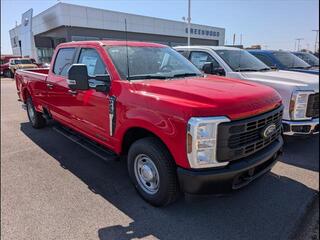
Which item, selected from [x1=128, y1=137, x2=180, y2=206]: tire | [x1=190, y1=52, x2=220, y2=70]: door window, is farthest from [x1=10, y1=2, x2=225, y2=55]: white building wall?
[x1=128, y1=137, x2=180, y2=206]: tire

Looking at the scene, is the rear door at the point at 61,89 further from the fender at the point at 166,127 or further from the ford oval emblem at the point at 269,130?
the ford oval emblem at the point at 269,130

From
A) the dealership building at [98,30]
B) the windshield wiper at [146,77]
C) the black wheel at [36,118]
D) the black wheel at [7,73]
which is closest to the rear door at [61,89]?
the windshield wiper at [146,77]

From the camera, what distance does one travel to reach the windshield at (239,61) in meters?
5.93

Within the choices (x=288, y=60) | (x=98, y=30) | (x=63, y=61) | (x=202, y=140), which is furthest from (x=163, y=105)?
(x=98, y=30)

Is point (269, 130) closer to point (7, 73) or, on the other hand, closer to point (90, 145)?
point (90, 145)

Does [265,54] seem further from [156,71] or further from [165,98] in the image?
[165,98]

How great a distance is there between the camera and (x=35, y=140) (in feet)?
19.7

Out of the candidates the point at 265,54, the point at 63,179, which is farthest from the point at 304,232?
the point at 265,54

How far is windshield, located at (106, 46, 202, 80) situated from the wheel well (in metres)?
0.68

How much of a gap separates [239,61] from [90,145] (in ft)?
12.3

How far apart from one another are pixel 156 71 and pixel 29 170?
8.49 ft

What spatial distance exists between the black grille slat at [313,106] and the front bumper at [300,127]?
138mm

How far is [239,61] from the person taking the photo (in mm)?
6125

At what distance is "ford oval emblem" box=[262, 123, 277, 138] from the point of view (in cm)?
300
